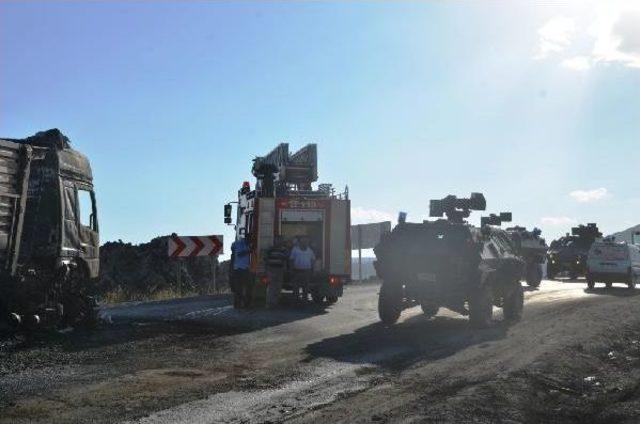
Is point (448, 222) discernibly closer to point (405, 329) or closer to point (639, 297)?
point (405, 329)

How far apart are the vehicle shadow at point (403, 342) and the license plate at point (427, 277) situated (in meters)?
0.92

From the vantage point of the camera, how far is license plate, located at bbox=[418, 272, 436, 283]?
12.0m

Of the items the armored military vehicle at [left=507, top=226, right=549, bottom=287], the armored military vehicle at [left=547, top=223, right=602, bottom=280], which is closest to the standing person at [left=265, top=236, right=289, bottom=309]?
the armored military vehicle at [left=507, top=226, right=549, bottom=287]

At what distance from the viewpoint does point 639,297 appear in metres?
19.4

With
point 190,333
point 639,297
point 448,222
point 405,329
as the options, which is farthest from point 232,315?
point 639,297

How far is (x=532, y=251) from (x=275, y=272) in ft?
45.0

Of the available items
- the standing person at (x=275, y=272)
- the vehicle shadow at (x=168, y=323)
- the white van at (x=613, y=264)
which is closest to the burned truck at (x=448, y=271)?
the vehicle shadow at (x=168, y=323)

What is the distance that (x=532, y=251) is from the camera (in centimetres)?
2522

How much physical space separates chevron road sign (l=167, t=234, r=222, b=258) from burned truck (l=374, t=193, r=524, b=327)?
30.5 ft

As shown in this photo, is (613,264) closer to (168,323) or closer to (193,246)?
(193,246)

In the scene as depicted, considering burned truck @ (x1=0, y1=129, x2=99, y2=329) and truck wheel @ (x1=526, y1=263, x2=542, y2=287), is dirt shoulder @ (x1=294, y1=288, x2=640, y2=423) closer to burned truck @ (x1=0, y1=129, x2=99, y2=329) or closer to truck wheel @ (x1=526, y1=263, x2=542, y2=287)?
burned truck @ (x1=0, y1=129, x2=99, y2=329)

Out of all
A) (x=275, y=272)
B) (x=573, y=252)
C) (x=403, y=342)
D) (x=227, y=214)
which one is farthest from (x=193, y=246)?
(x=573, y=252)

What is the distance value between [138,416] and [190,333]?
556 cm

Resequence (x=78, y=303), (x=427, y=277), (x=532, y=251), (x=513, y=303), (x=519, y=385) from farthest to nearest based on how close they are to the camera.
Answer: (x=532, y=251), (x=513, y=303), (x=427, y=277), (x=78, y=303), (x=519, y=385)
